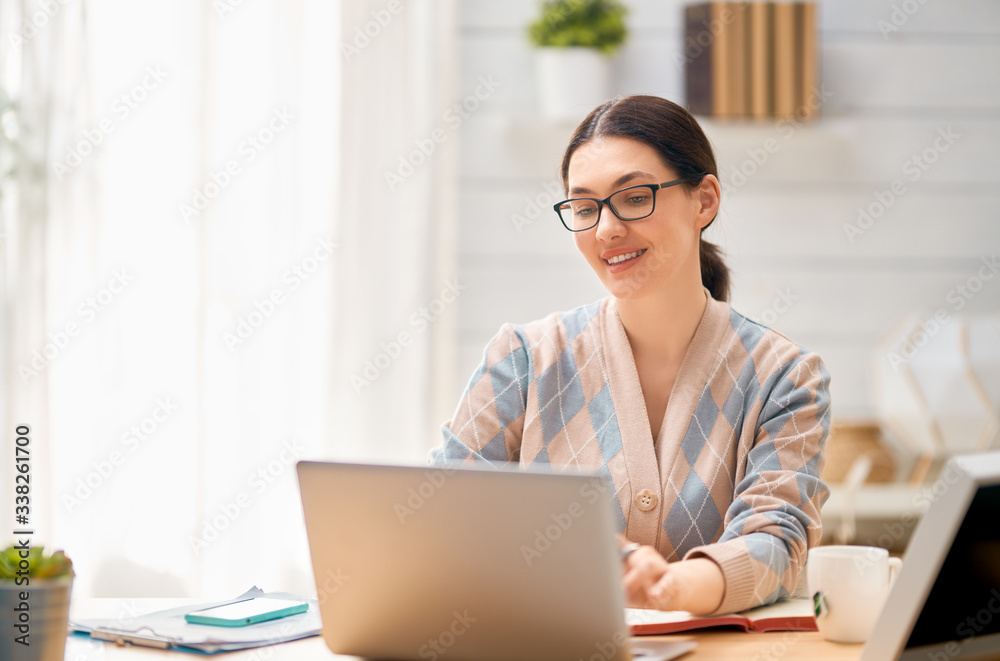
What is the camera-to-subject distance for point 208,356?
2449 millimetres

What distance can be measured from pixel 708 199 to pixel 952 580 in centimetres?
89

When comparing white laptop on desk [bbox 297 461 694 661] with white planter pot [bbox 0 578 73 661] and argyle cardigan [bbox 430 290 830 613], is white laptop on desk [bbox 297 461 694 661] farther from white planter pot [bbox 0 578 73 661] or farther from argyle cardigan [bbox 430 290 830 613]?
argyle cardigan [bbox 430 290 830 613]

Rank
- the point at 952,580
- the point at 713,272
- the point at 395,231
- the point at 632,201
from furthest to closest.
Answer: the point at 395,231
the point at 713,272
the point at 632,201
the point at 952,580

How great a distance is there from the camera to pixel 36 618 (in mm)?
841

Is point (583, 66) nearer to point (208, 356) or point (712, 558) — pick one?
point (208, 356)

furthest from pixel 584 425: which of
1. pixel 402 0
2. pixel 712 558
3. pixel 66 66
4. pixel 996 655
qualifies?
pixel 402 0

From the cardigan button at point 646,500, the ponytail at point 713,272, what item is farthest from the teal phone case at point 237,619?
the ponytail at point 713,272

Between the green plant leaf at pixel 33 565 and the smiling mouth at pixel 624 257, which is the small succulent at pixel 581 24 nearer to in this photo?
the smiling mouth at pixel 624 257

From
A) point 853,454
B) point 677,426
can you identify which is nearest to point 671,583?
point 677,426

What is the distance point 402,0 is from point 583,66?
0.56m

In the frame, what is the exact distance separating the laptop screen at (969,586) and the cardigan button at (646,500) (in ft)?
1.87

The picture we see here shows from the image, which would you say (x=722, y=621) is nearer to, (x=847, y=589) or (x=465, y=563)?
(x=847, y=589)

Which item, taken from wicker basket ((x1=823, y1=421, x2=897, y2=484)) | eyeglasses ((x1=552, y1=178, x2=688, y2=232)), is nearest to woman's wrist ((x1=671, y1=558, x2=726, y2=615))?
eyeglasses ((x1=552, y1=178, x2=688, y2=232))

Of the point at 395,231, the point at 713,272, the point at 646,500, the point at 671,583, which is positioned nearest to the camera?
the point at 671,583
